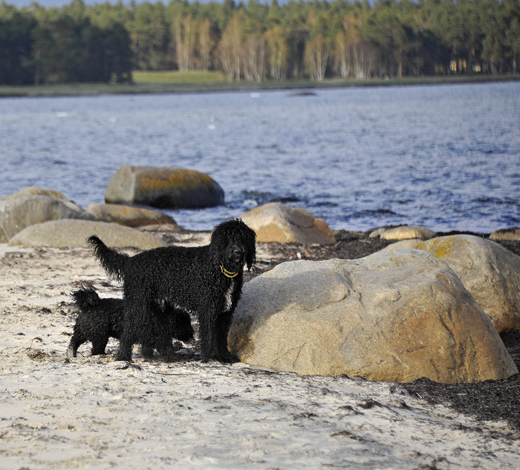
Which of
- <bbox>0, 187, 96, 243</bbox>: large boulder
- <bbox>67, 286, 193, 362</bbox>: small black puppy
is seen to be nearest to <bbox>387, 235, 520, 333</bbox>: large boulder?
<bbox>67, 286, 193, 362</bbox>: small black puppy

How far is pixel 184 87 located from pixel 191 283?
398 ft

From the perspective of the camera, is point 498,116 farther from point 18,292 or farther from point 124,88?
point 124,88

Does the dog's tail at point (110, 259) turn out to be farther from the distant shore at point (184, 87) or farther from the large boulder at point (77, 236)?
the distant shore at point (184, 87)

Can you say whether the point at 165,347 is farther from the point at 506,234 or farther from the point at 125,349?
the point at 506,234

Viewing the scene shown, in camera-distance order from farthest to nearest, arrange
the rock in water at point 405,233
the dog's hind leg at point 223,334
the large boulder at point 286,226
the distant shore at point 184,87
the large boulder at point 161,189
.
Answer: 1. the distant shore at point 184,87
2. the large boulder at point 161,189
3. the rock in water at point 405,233
4. the large boulder at point 286,226
5. the dog's hind leg at point 223,334

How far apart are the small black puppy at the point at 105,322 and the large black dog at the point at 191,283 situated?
9 cm

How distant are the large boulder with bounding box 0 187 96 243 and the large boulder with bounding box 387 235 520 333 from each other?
843cm

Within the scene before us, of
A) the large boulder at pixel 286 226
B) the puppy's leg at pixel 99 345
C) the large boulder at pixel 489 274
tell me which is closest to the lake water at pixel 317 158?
the large boulder at pixel 286 226

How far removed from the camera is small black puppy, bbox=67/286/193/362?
20.6 feet

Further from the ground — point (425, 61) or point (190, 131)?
point (425, 61)

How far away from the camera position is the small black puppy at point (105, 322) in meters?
6.29

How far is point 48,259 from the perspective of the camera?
10609 millimetres

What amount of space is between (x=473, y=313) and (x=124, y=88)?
117 m

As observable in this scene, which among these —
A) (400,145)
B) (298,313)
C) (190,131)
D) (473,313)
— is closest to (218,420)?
(298,313)
